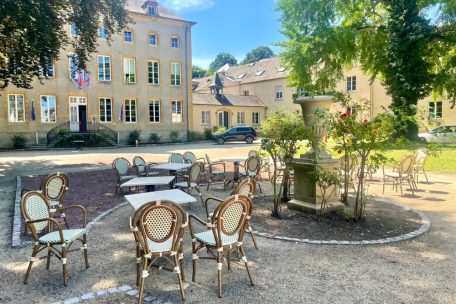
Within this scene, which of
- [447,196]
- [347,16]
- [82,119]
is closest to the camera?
[447,196]

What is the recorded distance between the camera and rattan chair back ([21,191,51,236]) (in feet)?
13.0

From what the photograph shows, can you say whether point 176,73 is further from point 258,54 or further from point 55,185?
point 258,54

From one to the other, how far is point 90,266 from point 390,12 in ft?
73.3

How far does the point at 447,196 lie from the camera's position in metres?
8.29

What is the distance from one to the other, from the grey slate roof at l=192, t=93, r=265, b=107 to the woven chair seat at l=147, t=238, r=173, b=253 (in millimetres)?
34327

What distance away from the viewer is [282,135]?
6.20m

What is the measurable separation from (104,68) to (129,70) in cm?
222

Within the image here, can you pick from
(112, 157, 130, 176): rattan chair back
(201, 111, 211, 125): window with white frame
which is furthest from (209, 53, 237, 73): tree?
(112, 157, 130, 176): rattan chair back

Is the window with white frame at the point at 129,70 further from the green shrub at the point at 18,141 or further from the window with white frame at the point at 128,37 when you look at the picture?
the green shrub at the point at 18,141

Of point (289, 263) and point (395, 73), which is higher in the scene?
point (395, 73)

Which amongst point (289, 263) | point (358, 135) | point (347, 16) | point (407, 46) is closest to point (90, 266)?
point (289, 263)

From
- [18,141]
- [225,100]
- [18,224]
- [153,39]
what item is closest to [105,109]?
[18,141]

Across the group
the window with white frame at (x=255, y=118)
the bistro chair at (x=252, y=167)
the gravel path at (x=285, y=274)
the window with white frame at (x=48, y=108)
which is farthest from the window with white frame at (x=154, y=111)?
the gravel path at (x=285, y=274)

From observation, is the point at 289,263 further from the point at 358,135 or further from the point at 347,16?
the point at 347,16
